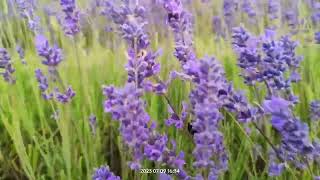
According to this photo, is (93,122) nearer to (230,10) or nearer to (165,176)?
(165,176)

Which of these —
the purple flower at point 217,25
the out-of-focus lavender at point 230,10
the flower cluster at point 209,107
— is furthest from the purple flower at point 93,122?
the purple flower at point 217,25

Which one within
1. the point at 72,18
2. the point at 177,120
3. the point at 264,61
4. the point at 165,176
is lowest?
the point at 165,176

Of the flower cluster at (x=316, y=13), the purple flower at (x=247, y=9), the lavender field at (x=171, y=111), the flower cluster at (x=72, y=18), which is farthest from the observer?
the purple flower at (x=247, y=9)

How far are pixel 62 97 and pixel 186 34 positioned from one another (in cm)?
37

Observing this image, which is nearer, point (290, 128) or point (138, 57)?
point (290, 128)

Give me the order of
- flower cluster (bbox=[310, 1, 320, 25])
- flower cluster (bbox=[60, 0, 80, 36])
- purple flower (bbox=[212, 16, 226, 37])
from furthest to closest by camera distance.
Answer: purple flower (bbox=[212, 16, 226, 37])
flower cluster (bbox=[310, 1, 320, 25])
flower cluster (bbox=[60, 0, 80, 36])

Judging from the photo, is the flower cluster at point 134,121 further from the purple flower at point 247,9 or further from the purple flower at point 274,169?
the purple flower at point 247,9

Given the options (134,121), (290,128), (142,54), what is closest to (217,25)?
(142,54)

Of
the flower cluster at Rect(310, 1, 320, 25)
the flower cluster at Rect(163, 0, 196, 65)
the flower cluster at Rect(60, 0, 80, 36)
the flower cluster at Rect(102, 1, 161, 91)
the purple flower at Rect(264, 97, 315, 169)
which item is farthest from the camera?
the flower cluster at Rect(310, 1, 320, 25)

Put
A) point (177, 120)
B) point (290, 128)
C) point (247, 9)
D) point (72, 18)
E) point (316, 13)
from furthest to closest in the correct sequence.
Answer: point (247, 9), point (316, 13), point (72, 18), point (177, 120), point (290, 128)

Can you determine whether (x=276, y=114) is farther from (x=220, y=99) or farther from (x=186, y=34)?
(x=186, y=34)

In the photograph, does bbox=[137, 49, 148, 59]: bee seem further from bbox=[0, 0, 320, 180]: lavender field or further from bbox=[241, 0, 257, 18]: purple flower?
bbox=[241, 0, 257, 18]: purple flower

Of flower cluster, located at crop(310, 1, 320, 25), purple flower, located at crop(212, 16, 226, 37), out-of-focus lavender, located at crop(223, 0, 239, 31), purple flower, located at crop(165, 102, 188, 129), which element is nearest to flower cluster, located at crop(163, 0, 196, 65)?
purple flower, located at crop(165, 102, 188, 129)

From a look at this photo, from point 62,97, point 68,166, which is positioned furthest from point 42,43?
point 68,166
